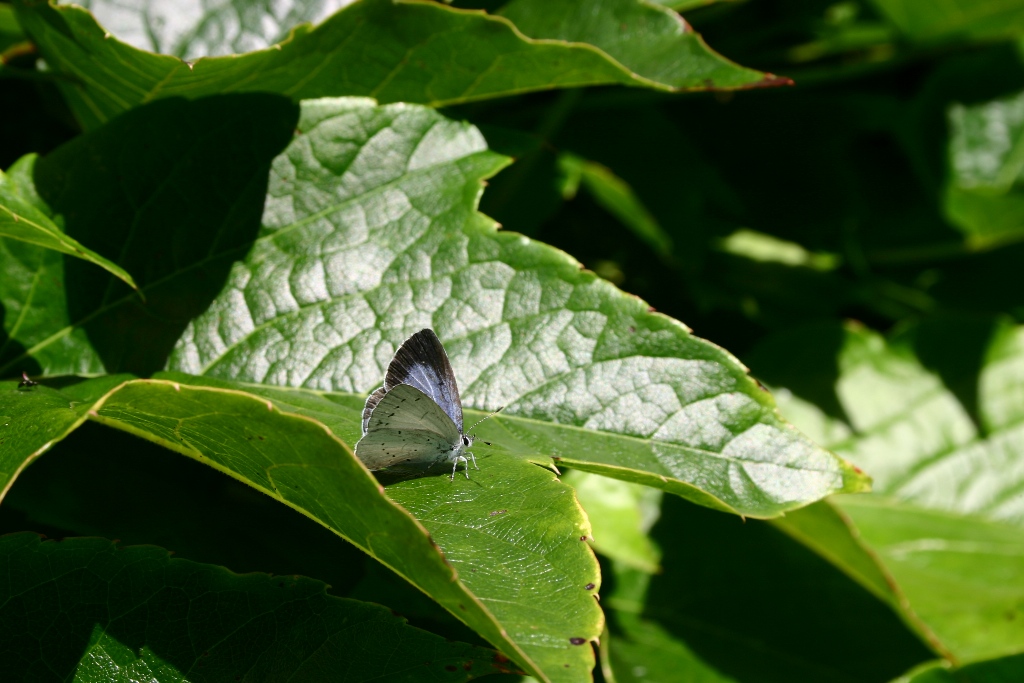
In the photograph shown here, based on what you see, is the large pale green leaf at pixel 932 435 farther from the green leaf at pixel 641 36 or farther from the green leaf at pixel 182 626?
the green leaf at pixel 182 626

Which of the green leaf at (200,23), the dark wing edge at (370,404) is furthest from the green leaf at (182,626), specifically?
the green leaf at (200,23)

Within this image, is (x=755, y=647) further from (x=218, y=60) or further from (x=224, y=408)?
(x=218, y=60)

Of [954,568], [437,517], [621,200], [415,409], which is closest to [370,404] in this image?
[415,409]

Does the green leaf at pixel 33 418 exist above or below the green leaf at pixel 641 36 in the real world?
below

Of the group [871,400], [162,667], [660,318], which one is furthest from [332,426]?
[871,400]

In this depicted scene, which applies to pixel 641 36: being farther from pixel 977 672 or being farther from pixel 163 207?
pixel 977 672

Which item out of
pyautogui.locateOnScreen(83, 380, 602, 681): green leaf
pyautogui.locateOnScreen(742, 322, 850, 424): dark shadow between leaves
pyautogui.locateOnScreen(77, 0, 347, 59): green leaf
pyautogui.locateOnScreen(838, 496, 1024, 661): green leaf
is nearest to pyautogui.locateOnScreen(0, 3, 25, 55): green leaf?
pyautogui.locateOnScreen(77, 0, 347, 59): green leaf

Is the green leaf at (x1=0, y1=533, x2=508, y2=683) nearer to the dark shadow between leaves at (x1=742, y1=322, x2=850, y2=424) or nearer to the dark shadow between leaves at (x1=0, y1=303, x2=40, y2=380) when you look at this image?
the dark shadow between leaves at (x1=0, y1=303, x2=40, y2=380)
